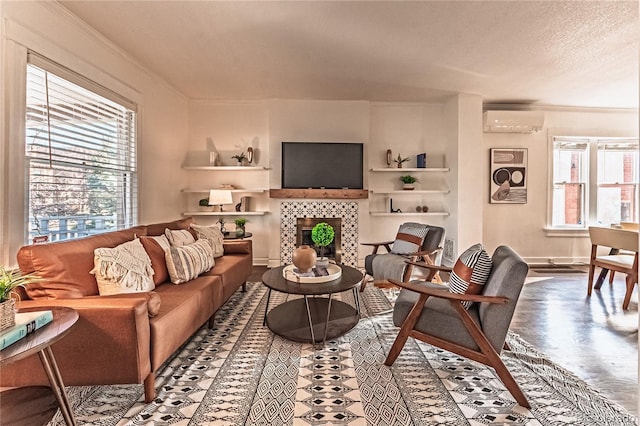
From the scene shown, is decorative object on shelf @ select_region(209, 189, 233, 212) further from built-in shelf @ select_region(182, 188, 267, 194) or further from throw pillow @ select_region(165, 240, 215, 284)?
throw pillow @ select_region(165, 240, 215, 284)

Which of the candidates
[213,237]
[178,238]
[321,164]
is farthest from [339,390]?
[321,164]

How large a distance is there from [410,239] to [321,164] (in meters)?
1.95

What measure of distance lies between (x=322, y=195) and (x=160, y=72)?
2715 millimetres

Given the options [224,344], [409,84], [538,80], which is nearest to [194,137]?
[409,84]

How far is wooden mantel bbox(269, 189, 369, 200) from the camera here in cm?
506

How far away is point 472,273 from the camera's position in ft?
6.72

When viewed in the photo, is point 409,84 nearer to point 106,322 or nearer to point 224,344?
point 224,344

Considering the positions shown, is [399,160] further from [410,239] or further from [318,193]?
[410,239]

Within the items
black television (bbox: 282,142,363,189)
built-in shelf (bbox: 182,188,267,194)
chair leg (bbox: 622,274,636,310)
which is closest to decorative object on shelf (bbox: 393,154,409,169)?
black television (bbox: 282,142,363,189)

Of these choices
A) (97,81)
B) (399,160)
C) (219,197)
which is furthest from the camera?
(399,160)

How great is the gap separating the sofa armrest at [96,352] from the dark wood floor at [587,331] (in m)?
2.69

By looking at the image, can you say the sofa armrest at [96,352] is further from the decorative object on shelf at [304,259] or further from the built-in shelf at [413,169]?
the built-in shelf at [413,169]

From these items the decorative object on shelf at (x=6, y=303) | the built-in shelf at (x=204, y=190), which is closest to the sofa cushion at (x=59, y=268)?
the decorative object on shelf at (x=6, y=303)

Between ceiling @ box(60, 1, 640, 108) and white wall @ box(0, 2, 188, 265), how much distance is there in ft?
0.54
